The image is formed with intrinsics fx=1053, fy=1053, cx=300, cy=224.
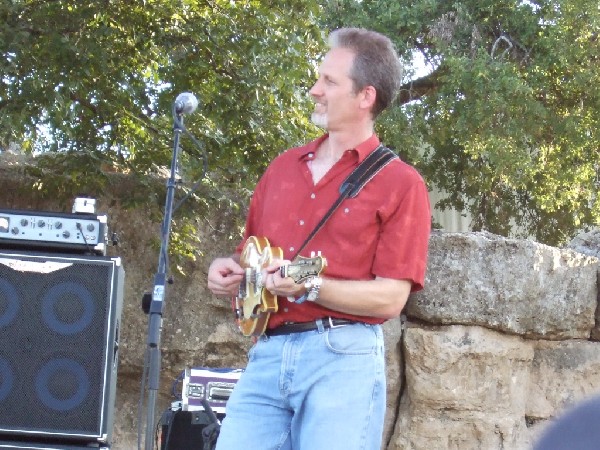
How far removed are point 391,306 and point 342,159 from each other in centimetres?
43

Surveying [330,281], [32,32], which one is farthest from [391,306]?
[32,32]

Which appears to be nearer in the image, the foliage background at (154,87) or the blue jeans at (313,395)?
the blue jeans at (313,395)

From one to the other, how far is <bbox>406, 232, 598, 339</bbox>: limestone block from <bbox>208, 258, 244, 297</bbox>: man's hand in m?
2.51

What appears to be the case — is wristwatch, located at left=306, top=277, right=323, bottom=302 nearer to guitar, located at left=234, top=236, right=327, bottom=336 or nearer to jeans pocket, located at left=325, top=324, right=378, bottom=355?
guitar, located at left=234, top=236, right=327, bottom=336

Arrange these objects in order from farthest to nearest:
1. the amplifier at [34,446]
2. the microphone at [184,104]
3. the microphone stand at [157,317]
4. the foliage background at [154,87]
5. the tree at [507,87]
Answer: the tree at [507,87], the foliage background at [154,87], the amplifier at [34,446], the microphone at [184,104], the microphone stand at [157,317]

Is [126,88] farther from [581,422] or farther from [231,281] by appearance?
[581,422]

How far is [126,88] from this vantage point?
6039 millimetres

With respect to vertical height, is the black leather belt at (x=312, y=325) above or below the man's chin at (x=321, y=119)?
below

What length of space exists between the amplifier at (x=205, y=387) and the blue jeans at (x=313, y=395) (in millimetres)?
1671

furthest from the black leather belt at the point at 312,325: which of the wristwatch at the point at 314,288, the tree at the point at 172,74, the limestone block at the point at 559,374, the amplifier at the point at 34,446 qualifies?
the tree at the point at 172,74

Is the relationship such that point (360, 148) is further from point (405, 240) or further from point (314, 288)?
point (314, 288)

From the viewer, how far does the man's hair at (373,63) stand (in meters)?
2.92

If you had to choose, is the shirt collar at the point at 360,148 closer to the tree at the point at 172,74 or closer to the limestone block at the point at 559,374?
the limestone block at the point at 559,374

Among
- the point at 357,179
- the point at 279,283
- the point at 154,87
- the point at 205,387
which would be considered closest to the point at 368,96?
the point at 357,179
